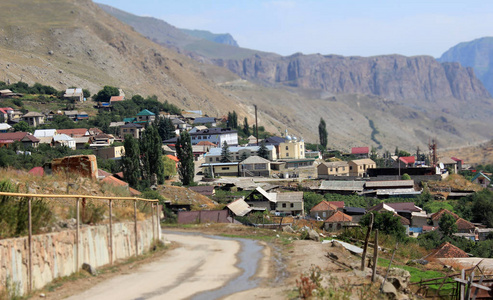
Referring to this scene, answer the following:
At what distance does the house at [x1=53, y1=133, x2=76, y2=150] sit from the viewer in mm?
73875

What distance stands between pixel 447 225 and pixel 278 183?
25.7 metres

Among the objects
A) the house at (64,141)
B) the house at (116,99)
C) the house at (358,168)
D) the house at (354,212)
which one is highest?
the house at (116,99)

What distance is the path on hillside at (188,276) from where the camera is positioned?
42.6 ft

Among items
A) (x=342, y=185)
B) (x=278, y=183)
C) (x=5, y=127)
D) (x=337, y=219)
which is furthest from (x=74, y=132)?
(x=337, y=219)

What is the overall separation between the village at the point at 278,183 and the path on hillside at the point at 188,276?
5.18 m

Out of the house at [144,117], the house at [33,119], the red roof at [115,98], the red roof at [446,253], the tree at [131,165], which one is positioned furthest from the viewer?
the red roof at [115,98]

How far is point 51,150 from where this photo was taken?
67.2 metres

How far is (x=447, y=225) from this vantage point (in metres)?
42.3

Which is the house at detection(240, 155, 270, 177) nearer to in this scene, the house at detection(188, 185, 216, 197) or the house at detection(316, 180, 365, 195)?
the house at detection(316, 180, 365, 195)

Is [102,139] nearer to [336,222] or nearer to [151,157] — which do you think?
[151,157]

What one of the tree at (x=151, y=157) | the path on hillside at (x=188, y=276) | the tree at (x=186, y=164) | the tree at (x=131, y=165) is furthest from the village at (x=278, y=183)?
the path on hillside at (x=188, y=276)

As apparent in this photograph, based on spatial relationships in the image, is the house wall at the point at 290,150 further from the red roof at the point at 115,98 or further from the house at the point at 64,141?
the red roof at the point at 115,98

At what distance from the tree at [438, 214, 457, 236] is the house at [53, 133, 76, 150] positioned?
48612 mm

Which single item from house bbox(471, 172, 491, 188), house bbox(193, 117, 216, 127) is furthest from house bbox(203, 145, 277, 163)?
house bbox(193, 117, 216, 127)
